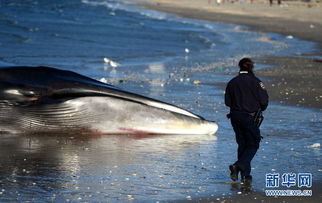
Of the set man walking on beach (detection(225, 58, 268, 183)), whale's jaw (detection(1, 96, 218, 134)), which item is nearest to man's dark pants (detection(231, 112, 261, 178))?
man walking on beach (detection(225, 58, 268, 183))

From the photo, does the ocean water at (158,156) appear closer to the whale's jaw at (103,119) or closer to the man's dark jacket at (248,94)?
the whale's jaw at (103,119)

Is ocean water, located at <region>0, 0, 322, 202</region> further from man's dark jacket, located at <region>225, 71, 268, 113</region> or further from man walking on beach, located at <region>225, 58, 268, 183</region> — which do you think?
man's dark jacket, located at <region>225, 71, 268, 113</region>

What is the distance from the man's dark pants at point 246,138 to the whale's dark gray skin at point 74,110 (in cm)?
265

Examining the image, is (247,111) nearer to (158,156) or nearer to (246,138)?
(246,138)

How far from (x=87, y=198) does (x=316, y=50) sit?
20673 mm

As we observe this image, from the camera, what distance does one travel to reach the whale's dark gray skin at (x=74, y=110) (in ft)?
37.4

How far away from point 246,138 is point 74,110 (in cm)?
341

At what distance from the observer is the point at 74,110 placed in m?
11.5

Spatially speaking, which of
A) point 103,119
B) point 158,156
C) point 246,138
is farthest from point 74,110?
point 246,138

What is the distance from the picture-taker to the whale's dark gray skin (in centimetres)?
1141

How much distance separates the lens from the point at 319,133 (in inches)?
457

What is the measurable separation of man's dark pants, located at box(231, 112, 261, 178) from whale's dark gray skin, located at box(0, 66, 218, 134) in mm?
2651

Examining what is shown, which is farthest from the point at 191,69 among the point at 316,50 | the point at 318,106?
the point at 316,50

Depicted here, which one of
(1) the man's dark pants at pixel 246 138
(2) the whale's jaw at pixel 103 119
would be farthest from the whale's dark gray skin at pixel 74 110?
(1) the man's dark pants at pixel 246 138
